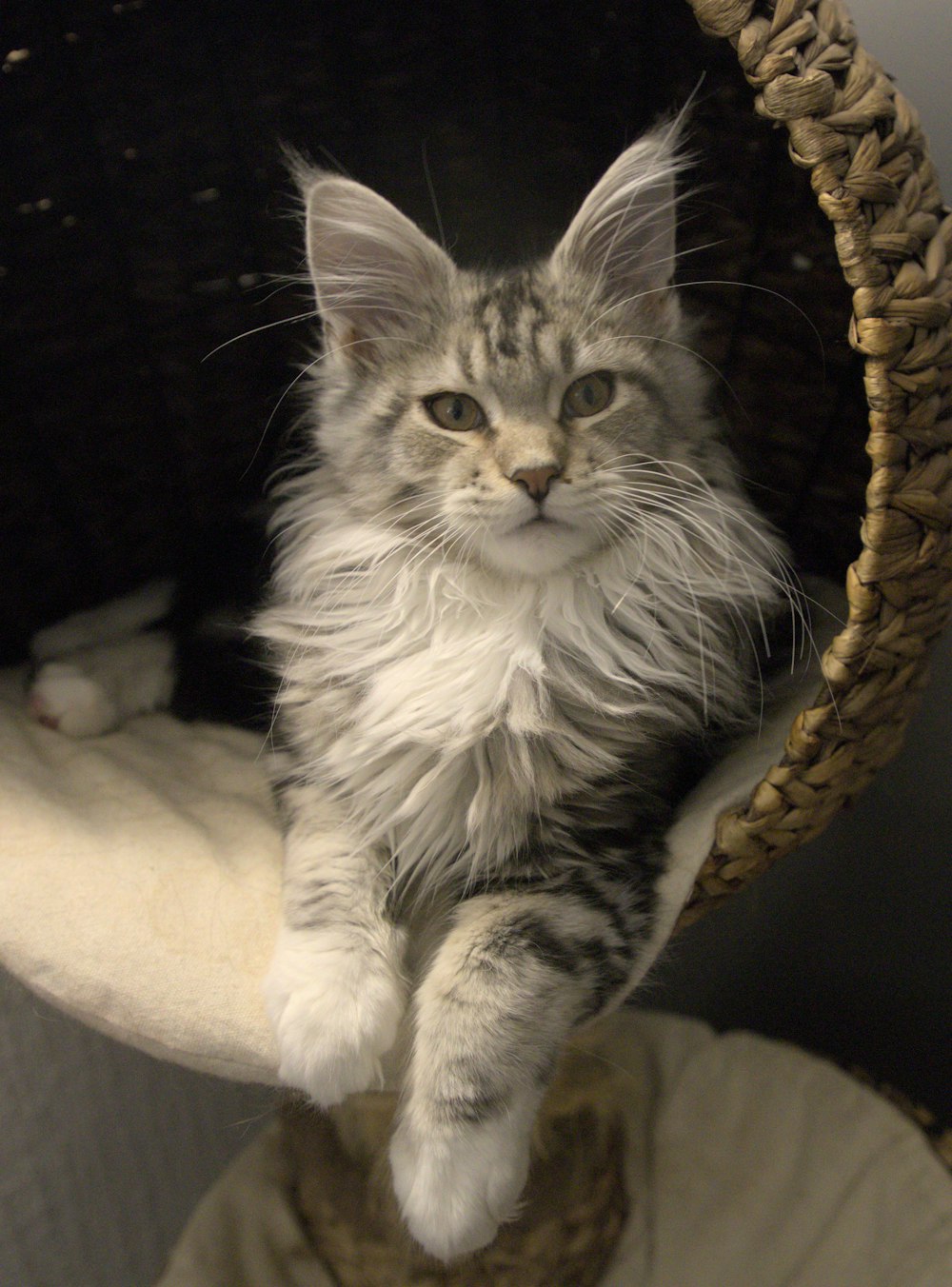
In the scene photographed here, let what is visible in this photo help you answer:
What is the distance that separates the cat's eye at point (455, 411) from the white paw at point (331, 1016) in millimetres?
601

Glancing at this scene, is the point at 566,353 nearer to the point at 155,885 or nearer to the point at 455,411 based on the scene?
the point at 455,411

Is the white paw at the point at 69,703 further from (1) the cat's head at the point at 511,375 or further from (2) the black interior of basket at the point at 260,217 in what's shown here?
(1) the cat's head at the point at 511,375

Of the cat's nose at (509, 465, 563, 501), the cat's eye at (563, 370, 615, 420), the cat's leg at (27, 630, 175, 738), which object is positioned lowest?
the cat's leg at (27, 630, 175, 738)

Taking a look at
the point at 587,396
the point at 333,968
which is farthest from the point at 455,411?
the point at 333,968

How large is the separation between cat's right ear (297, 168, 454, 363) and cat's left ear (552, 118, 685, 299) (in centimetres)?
17

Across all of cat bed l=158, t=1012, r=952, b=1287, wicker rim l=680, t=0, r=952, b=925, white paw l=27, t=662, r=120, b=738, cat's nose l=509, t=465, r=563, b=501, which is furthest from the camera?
white paw l=27, t=662, r=120, b=738

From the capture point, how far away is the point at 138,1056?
165 centimetres

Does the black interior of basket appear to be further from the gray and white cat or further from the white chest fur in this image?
the white chest fur

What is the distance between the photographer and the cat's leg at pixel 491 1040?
0.94 m

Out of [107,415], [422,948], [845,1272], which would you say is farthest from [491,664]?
[845,1272]

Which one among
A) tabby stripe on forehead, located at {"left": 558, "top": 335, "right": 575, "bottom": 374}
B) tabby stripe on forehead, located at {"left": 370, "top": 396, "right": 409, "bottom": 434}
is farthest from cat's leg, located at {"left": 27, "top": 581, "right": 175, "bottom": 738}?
tabby stripe on forehead, located at {"left": 558, "top": 335, "right": 575, "bottom": 374}

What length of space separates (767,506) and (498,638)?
0.81 metres

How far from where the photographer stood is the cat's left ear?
1197 millimetres

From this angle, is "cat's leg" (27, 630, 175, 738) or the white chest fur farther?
"cat's leg" (27, 630, 175, 738)
